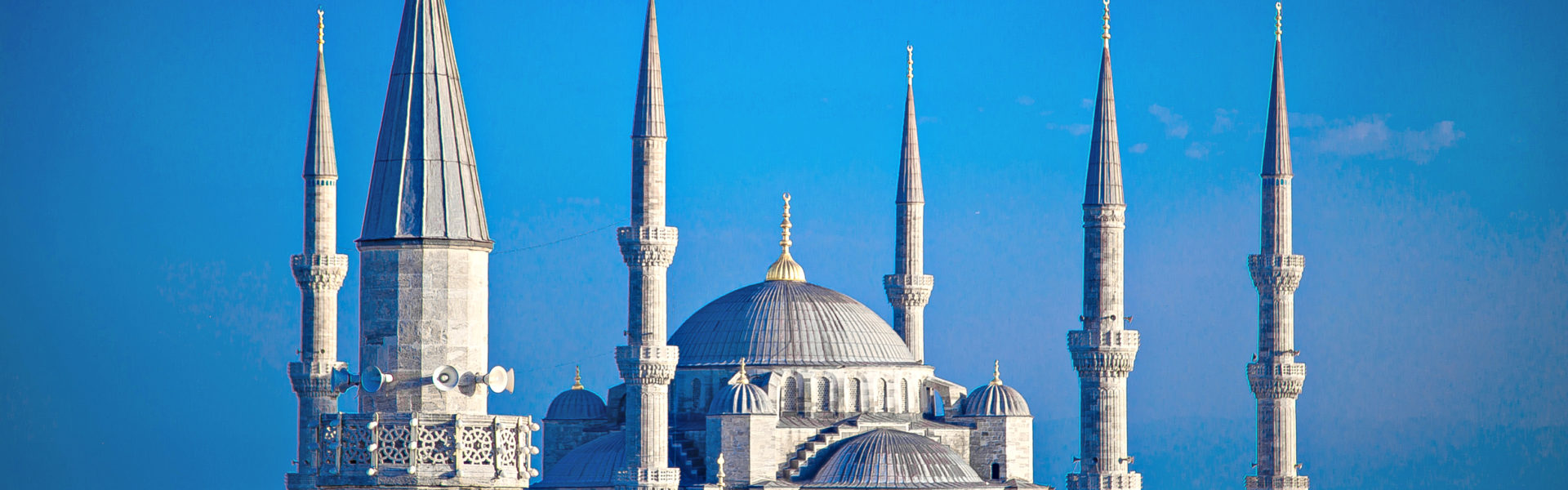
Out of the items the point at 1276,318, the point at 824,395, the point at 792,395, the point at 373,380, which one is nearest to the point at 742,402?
the point at 792,395

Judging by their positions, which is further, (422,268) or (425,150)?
(425,150)

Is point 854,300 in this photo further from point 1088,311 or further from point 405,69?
point 405,69

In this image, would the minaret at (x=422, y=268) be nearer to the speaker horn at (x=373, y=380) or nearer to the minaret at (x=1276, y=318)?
the speaker horn at (x=373, y=380)

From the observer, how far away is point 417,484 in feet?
47.2

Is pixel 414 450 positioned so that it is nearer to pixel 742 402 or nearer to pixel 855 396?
pixel 742 402

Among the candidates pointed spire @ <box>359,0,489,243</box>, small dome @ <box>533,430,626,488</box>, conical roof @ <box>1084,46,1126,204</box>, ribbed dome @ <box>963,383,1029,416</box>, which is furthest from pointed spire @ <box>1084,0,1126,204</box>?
pointed spire @ <box>359,0,489,243</box>

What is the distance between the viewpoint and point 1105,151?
39.9 m

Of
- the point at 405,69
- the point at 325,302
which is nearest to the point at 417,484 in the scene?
the point at 405,69

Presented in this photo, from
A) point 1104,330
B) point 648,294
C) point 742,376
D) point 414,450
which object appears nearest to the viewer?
point 414,450

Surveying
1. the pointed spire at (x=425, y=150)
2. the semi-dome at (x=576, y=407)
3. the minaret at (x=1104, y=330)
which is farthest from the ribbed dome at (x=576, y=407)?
the pointed spire at (x=425, y=150)

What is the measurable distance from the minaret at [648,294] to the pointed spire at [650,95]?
0.01 meters

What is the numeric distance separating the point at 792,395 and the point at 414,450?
28401mm

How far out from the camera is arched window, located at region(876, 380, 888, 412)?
42844 mm

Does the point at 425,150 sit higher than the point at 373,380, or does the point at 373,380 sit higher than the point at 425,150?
the point at 425,150
